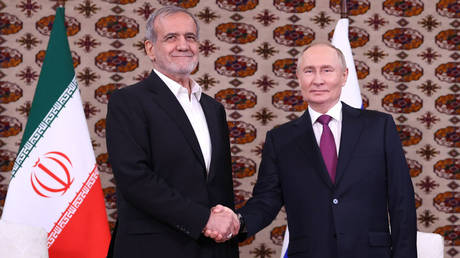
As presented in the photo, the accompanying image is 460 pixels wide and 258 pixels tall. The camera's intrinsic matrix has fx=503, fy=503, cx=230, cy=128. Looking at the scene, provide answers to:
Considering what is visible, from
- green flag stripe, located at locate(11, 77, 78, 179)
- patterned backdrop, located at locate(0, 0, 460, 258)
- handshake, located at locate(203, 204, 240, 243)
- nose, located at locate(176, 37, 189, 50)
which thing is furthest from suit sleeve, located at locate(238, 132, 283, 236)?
patterned backdrop, located at locate(0, 0, 460, 258)

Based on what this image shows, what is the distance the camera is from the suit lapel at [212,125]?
1.97 m

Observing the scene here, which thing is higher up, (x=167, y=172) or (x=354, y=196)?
(x=167, y=172)

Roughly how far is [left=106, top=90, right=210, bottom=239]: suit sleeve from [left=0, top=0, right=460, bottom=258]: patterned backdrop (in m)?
1.85

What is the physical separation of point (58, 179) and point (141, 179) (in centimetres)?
122

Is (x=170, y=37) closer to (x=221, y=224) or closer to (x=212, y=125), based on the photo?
(x=212, y=125)

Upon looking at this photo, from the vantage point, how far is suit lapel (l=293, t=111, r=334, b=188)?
6.21 ft

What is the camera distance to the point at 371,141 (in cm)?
192

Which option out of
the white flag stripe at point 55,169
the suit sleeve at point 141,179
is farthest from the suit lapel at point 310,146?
the white flag stripe at point 55,169

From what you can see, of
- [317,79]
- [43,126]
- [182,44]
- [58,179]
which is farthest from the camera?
[43,126]

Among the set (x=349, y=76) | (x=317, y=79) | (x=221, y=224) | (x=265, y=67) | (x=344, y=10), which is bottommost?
(x=221, y=224)

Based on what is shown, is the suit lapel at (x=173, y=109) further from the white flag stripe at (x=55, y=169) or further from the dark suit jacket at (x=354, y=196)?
the white flag stripe at (x=55, y=169)

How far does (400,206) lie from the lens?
1.85 m

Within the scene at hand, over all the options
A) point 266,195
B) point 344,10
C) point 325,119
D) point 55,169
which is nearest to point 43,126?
point 55,169

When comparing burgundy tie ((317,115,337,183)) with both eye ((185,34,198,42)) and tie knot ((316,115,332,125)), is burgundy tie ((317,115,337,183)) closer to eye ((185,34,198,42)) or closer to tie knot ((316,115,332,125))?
tie knot ((316,115,332,125))
